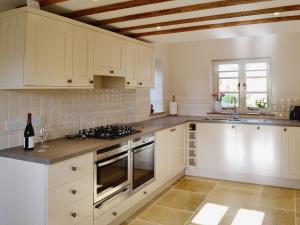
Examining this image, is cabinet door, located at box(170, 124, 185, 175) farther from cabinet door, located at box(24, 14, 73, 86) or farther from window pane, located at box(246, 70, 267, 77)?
cabinet door, located at box(24, 14, 73, 86)

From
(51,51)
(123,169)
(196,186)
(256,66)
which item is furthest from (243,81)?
(51,51)

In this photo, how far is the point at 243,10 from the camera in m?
2.63

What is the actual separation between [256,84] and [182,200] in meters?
2.38

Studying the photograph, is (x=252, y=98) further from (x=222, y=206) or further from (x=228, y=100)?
(x=222, y=206)

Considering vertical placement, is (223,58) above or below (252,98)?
above

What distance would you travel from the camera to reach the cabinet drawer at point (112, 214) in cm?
249

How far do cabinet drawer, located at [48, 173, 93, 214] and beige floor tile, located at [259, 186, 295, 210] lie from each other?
2194 mm

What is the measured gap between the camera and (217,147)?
426 centimetres

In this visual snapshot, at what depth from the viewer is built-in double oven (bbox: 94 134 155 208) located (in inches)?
97.4

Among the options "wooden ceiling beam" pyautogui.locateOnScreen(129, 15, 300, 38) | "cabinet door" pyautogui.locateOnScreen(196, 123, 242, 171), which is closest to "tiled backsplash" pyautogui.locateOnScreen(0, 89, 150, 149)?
"wooden ceiling beam" pyautogui.locateOnScreen(129, 15, 300, 38)

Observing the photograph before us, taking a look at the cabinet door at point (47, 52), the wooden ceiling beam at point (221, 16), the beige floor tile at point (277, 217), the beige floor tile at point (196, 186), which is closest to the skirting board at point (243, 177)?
the beige floor tile at point (196, 186)

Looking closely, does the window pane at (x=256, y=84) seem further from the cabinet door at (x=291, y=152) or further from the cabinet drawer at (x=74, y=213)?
the cabinet drawer at (x=74, y=213)

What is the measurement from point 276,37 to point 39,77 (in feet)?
12.2

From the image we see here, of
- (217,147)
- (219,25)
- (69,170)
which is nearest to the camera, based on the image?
(69,170)
